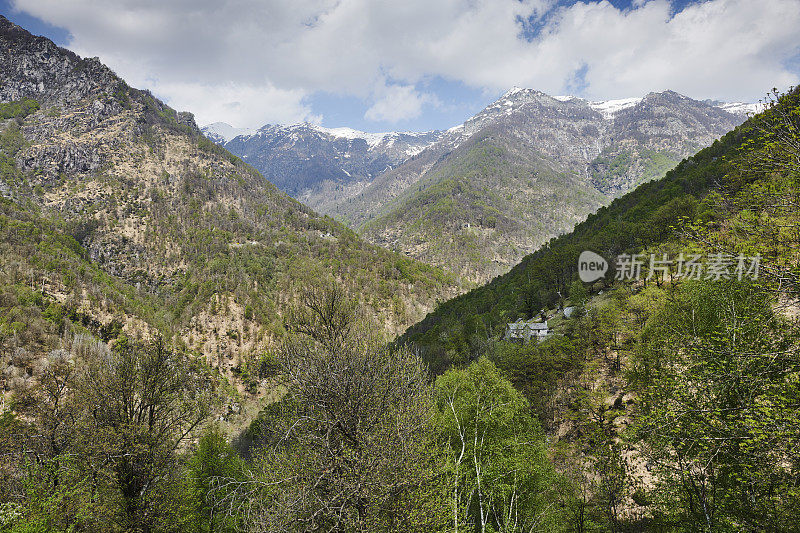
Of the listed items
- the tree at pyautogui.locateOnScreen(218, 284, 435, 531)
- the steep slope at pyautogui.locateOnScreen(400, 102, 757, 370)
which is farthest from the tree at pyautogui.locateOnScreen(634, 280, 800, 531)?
the steep slope at pyautogui.locateOnScreen(400, 102, 757, 370)

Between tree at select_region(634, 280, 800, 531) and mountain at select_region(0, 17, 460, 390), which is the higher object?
mountain at select_region(0, 17, 460, 390)

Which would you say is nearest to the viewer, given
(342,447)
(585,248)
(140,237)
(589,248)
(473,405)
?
(342,447)

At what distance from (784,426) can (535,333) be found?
149 ft

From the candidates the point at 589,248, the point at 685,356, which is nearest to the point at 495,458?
the point at 685,356

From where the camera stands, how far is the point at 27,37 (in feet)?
557

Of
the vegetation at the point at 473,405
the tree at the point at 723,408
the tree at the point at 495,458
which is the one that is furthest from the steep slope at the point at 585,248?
the tree at the point at 723,408

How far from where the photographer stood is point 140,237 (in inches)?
5300

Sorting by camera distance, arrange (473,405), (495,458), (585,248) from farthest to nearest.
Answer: (585,248)
(473,405)
(495,458)

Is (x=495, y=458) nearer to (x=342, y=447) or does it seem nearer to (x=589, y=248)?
(x=342, y=447)

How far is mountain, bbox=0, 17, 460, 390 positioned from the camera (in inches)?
3493

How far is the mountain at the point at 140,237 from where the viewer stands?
88.7m

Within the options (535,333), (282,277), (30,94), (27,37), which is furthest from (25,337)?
(27,37)

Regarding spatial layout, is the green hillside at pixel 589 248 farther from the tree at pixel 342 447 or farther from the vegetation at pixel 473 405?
the tree at pixel 342 447

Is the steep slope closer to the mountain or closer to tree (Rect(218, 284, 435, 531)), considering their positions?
tree (Rect(218, 284, 435, 531))
